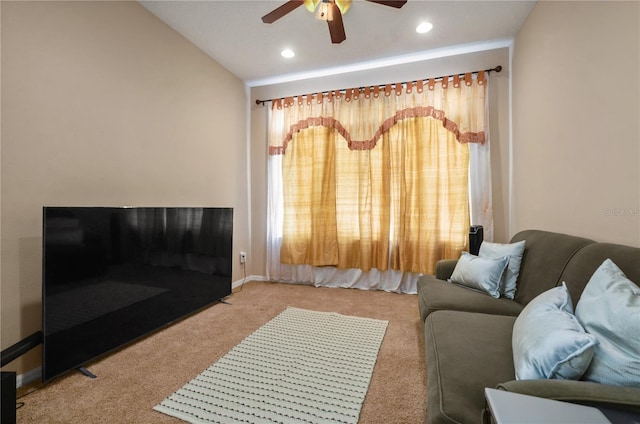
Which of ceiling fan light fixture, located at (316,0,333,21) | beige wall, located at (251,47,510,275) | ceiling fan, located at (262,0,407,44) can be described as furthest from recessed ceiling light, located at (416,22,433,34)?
ceiling fan light fixture, located at (316,0,333,21)

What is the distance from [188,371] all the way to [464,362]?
5.16ft

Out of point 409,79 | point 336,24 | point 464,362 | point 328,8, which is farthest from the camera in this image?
point 409,79

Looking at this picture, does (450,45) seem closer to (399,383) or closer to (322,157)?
(322,157)

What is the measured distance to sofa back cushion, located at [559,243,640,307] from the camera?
1109mm

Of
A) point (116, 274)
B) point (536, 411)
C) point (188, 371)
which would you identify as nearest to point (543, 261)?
point (536, 411)

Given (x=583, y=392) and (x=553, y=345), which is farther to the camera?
(x=553, y=345)

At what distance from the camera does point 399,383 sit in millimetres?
1595

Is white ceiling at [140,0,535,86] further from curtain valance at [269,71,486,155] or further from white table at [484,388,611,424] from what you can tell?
white table at [484,388,611,424]

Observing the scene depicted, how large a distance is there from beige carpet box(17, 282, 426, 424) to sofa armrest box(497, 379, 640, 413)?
76 cm

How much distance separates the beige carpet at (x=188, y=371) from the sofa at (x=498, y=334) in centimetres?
36

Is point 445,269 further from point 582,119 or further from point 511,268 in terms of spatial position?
point 582,119

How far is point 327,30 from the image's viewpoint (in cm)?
275

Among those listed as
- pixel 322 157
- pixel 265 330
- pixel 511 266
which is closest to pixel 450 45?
pixel 322 157

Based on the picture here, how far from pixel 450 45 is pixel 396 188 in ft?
5.27
